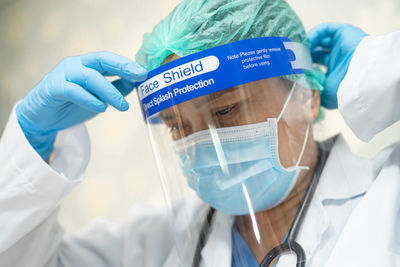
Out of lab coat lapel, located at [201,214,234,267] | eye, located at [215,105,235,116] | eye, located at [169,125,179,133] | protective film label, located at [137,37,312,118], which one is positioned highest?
protective film label, located at [137,37,312,118]

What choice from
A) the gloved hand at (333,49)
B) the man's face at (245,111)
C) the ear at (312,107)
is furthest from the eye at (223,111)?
the gloved hand at (333,49)

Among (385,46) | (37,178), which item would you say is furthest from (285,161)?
(37,178)

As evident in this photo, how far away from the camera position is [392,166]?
0.84 metres

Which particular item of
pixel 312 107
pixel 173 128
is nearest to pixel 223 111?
pixel 173 128

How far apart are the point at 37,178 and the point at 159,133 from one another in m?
0.35

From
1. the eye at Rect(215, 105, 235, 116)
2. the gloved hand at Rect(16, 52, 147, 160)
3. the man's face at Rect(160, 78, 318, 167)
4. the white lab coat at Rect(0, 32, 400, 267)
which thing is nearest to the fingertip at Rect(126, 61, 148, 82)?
the gloved hand at Rect(16, 52, 147, 160)

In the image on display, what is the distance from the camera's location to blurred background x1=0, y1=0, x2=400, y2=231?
1.38m

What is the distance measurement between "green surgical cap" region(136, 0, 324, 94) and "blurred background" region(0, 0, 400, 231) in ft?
1.43

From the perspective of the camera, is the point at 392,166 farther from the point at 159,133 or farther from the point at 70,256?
the point at 70,256

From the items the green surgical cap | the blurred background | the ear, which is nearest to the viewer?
the green surgical cap

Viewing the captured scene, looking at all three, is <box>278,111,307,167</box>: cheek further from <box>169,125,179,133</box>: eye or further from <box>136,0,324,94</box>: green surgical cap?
<box>169,125,179,133</box>: eye

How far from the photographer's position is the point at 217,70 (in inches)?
32.1

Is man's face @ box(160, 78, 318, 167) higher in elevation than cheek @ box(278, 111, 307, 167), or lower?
higher

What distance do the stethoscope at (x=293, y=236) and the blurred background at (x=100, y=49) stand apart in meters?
0.47
